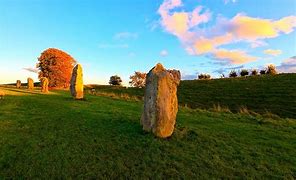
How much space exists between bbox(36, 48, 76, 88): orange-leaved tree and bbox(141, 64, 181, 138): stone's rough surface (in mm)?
53817

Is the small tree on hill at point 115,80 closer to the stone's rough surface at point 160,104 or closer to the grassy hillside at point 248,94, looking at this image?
the grassy hillside at point 248,94

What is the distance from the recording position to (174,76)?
1570 centimetres

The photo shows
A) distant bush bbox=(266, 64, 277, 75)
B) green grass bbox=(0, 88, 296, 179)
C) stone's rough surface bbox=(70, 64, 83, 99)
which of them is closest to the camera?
green grass bbox=(0, 88, 296, 179)

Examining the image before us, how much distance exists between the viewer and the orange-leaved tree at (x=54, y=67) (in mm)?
65438

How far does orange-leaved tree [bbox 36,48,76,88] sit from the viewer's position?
65438 millimetres

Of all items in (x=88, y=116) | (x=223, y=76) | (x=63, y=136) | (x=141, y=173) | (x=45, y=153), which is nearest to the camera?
(x=141, y=173)

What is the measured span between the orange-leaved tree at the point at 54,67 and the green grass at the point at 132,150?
48.4m

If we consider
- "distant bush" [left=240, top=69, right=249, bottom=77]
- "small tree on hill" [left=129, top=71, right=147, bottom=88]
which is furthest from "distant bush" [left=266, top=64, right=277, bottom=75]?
"small tree on hill" [left=129, top=71, right=147, bottom=88]

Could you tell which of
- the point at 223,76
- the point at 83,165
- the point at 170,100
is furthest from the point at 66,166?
the point at 223,76

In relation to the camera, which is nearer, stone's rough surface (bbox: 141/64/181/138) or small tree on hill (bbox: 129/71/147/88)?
stone's rough surface (bbox: 141/64/181/138)

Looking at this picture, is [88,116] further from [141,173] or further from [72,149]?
[141,173]

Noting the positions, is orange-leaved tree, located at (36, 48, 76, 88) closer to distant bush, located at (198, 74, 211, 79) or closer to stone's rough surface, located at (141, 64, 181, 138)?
distant bush, located at (198, 74, 211, 79)

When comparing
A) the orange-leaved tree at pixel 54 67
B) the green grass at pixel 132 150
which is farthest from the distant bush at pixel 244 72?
the green grass at pixel 132 150

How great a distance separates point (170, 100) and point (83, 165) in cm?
548
